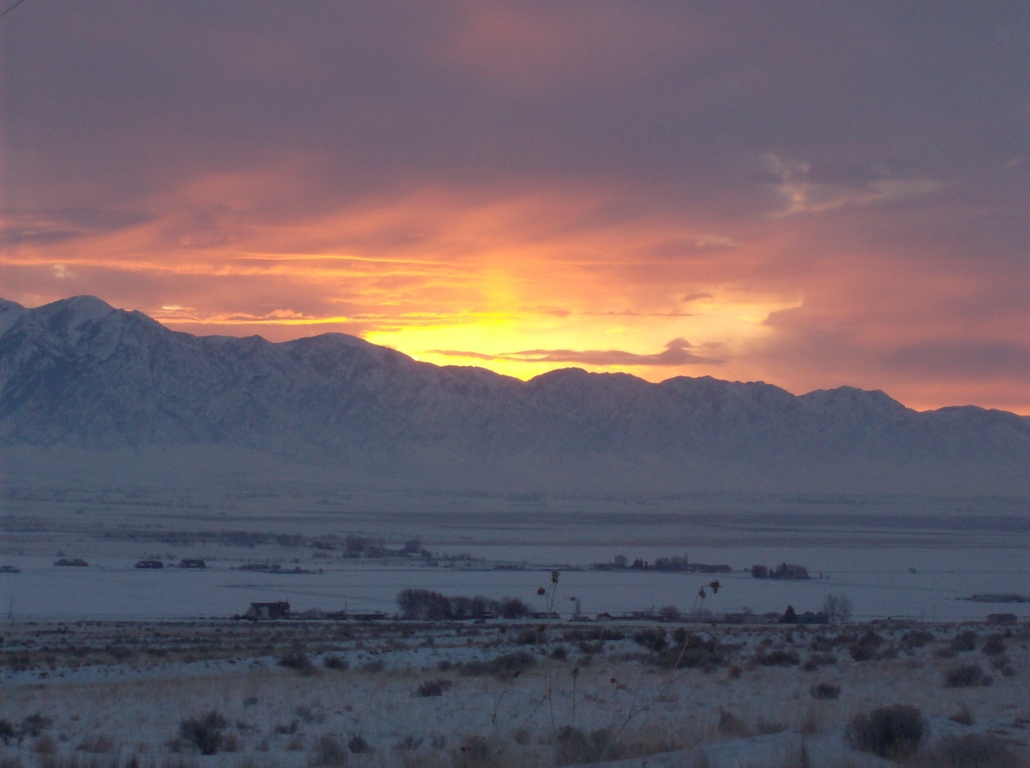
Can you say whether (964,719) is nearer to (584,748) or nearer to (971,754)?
(971,754)

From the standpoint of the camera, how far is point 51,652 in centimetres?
2477

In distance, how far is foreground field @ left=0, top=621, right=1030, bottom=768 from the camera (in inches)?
380

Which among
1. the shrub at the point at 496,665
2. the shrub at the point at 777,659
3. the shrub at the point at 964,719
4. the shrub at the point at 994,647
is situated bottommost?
the shrub at the point at 496,665

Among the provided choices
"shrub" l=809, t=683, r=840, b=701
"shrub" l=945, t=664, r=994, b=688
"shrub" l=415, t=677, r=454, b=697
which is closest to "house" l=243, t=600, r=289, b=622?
"shrub" l=415, t=677, r=454, b=697

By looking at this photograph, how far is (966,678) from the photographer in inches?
629

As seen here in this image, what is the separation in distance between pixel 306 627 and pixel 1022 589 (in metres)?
41.5

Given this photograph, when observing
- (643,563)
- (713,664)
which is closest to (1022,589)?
(643,563)

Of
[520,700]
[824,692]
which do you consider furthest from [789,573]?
[520,700]

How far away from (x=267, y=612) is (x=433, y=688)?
25.2 meters

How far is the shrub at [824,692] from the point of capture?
14.7 m

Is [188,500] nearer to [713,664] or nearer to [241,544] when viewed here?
[241,544]

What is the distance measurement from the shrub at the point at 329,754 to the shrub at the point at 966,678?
380 inches

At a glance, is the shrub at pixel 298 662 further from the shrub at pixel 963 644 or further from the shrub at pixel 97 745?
the shrub at pixel 963 644

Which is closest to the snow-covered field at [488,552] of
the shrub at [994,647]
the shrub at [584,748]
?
the shrub at [994,647]
